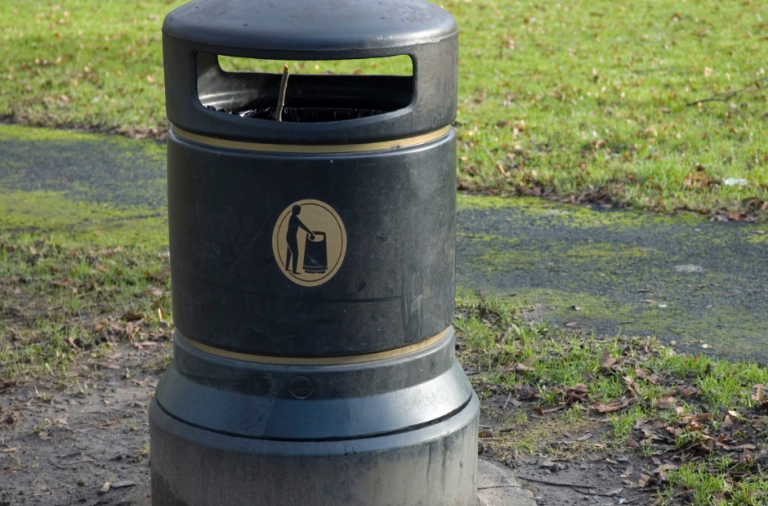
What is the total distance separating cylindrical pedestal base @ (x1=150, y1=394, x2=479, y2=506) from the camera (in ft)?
8.70

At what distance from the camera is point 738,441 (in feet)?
11.6

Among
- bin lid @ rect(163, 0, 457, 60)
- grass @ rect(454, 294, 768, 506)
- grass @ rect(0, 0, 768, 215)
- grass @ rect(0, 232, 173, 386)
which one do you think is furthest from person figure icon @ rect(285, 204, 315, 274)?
grass @ rect(0, 0, 768, 215)

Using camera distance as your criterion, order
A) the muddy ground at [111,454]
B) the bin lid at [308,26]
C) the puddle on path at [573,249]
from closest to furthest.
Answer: the bin lid at [308,26] < the muddy ground at [111,454] < the puddle on path at [573,249]

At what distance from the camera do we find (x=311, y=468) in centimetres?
265

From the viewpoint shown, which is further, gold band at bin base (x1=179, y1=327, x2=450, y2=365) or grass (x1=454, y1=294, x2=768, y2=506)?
grass (x1=454, y1=294, x2=768, y2=506)

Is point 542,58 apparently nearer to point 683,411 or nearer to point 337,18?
point 683,411

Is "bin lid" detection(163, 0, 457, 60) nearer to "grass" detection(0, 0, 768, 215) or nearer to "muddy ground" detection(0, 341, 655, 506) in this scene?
"muddy ground" detection(0, 341, 655, 506)

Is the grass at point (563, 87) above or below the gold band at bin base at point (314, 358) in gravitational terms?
below

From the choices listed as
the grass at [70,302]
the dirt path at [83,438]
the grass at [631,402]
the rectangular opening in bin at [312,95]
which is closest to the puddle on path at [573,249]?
the grass at [631,402]

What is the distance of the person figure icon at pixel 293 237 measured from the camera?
8.37ft

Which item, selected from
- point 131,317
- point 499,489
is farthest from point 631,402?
Answer: point 131,317

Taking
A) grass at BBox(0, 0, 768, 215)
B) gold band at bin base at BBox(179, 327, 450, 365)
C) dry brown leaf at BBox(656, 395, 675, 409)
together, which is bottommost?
dry brown leaf at BBox(656, 395, 675, 409)

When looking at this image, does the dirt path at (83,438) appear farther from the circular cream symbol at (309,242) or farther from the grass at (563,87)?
the grass at (563,87)

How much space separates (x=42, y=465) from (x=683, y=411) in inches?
99.3
